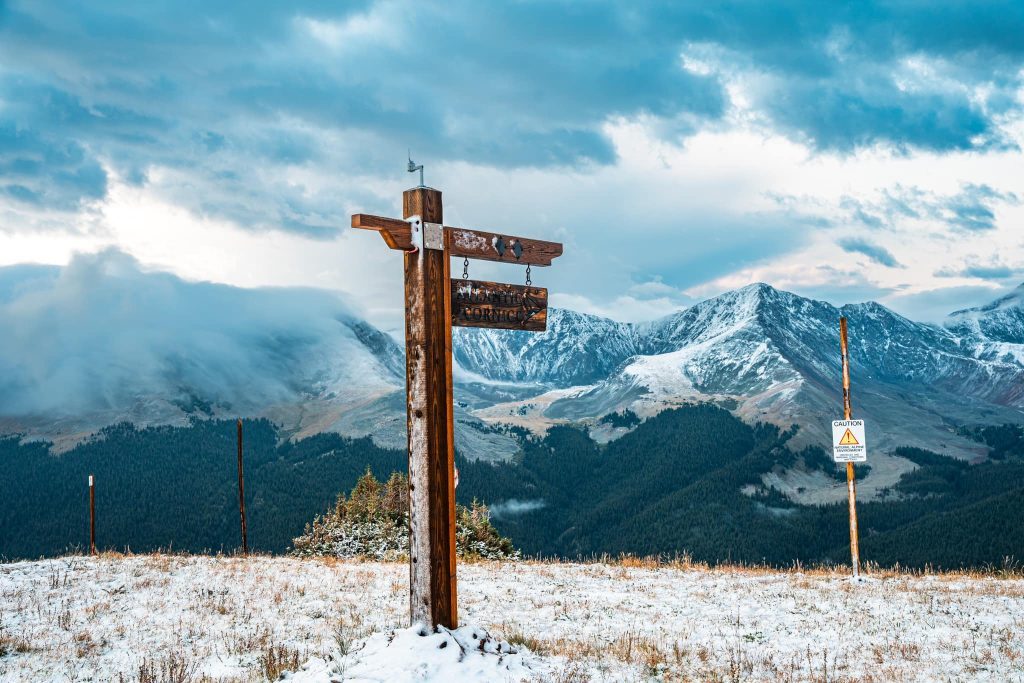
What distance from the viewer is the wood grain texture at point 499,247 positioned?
12.6 metres

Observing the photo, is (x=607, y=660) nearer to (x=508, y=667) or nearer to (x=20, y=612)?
(x=508, y=667)

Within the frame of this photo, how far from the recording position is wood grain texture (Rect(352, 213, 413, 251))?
1152 cm

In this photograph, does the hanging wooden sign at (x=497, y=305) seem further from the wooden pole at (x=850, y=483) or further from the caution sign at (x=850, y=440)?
the caution sign at (x=850, y=440)

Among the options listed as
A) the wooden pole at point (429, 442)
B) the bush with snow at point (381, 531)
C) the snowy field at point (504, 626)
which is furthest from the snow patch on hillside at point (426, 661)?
the bush with snow at point (381, 531)

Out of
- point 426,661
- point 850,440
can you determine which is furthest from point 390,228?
point 850,440

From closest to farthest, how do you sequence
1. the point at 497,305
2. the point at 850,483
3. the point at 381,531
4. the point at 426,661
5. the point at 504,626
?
the point at 426,661 → the point at 497,305 → the point at 504,626 → the point at 850,483 → the point at 381,531

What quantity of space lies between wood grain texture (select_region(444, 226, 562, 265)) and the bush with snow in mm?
19492

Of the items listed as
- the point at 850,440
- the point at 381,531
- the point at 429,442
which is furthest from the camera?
the point at 381,531

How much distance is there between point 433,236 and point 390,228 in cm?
77

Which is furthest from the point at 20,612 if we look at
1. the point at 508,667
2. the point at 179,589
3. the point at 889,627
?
the point at 889,627

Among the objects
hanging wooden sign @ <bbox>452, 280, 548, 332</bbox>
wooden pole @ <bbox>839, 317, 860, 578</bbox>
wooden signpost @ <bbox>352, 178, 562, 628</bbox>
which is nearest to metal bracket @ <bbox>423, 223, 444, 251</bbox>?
wooden signpost @ <bbox>352, 178, 562, 628</bbox>

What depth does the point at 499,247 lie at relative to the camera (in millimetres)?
13117

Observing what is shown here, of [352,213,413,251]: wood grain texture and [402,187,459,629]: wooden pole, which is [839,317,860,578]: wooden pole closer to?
[402,187,459,629]: wooden pole

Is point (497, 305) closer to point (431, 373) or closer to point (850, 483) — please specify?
point (431, 373)
